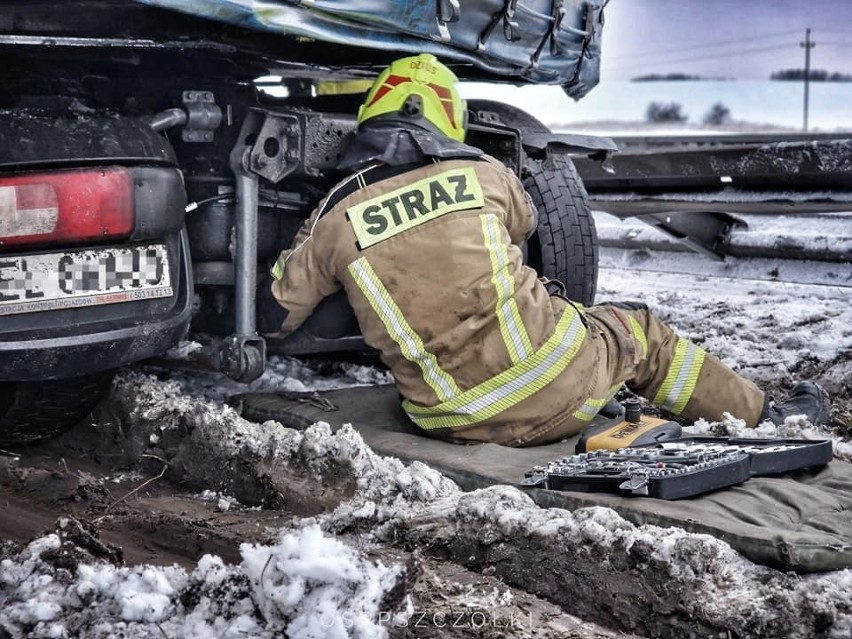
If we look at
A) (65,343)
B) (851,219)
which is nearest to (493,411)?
(65,343)

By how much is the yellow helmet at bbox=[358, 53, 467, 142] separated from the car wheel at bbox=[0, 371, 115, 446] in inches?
48.2

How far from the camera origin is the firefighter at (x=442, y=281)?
3.25 metres

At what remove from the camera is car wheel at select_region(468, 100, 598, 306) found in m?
4.31

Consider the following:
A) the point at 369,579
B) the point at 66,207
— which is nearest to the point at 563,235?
the point at 66,207

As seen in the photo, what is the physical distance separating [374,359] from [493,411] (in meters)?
1.33

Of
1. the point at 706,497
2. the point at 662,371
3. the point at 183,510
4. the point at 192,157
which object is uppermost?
the point at 192,157

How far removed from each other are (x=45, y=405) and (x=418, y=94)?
1.52 meters

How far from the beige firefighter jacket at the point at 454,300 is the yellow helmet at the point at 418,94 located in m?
0.21

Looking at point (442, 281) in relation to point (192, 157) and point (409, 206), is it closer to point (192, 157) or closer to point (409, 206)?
point (409, 206)

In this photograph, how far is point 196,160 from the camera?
3.59 metres

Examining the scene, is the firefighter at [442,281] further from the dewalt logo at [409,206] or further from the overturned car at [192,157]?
the overturned car at [192,157]

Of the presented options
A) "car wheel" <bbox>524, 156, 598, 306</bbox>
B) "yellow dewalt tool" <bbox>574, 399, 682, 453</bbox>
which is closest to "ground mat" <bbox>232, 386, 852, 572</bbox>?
"yellow dewalt tool" <bbox>574, 399, 682, 453</bbox>

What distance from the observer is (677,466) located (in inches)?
110

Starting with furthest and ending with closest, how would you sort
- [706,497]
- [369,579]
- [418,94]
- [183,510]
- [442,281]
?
[418,94], [442,281], [183,510], [706,497], [369,579]
